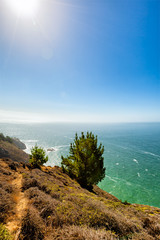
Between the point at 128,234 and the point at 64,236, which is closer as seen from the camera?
the point at 64,236

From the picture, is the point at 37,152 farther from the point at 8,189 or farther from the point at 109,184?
the point at 109,184

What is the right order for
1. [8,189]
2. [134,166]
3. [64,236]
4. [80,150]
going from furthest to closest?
[134,166], [80,150], [8,189], [64,236]

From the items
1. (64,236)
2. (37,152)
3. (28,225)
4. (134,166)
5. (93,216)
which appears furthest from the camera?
(134,166)

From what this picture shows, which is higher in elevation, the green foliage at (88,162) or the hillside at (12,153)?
the green foliage at (88,162)

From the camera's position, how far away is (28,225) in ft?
15.1

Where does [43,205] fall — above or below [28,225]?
below

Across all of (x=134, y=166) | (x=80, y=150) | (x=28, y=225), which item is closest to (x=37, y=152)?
(x=80, y=150)

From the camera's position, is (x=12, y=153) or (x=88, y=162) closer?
(x=88, y=162)

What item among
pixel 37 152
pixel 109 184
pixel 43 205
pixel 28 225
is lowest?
pixel 109 184

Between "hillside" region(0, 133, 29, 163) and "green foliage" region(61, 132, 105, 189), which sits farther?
"hillside" region(0, 133, 29, 163)

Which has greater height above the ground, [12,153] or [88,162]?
[88,162]

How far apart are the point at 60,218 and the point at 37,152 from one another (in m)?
21.0

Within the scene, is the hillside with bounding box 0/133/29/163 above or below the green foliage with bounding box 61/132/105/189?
below

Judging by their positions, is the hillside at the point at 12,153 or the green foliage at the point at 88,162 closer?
the green foliage at the point at 88,162
